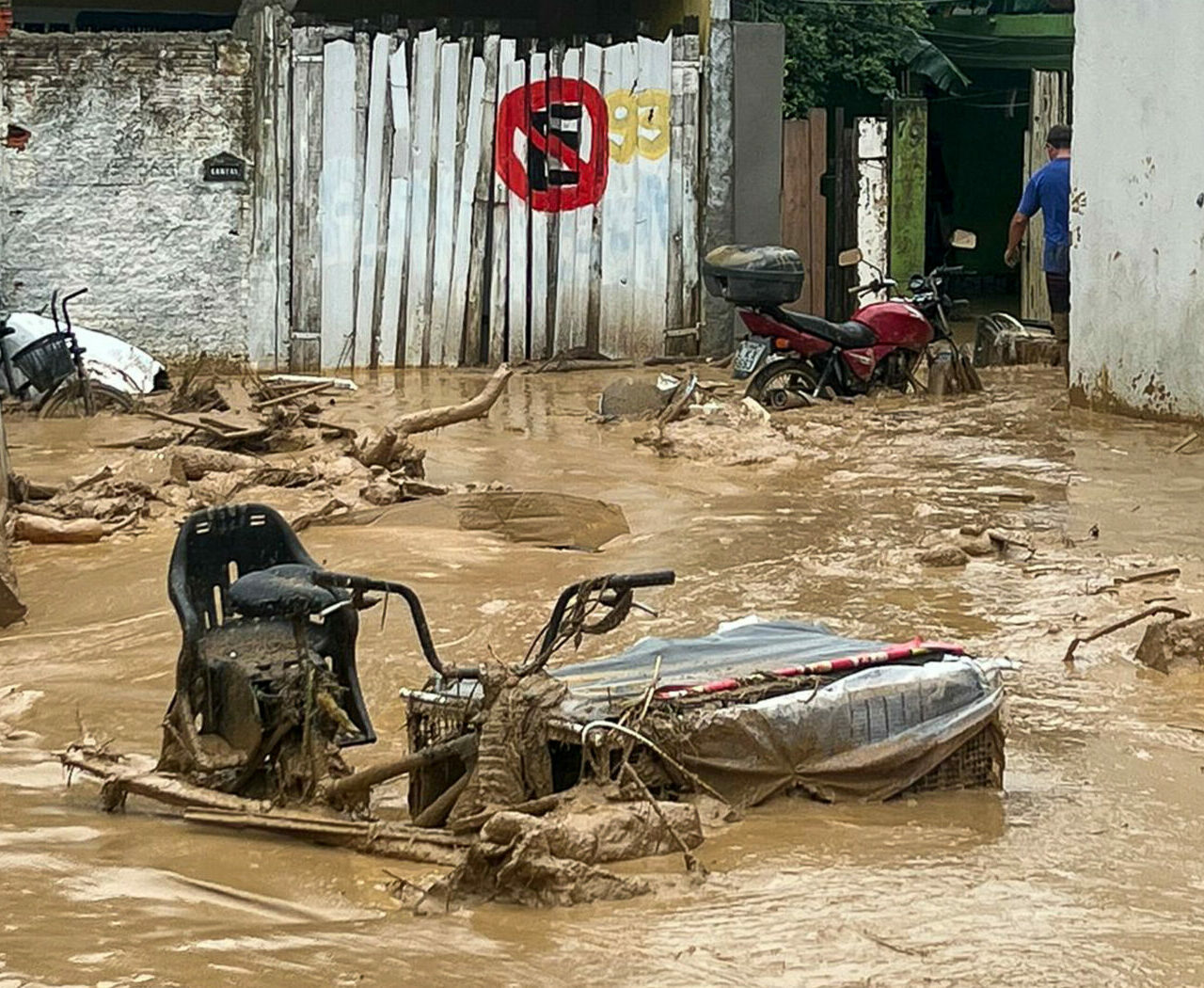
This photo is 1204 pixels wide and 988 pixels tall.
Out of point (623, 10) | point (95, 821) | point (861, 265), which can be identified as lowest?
point (95, 821)

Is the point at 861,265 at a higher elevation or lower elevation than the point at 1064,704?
higher

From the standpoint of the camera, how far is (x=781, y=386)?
12.1 metres

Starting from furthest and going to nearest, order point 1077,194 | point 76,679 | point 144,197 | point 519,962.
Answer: point 144,197 → point 1077,194 → point 76,679 → point 519,962

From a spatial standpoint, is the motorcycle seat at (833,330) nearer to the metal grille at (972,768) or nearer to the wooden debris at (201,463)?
the wooden debris at (201,463)

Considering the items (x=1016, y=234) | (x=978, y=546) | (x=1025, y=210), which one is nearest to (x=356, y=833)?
(x=978, y=546)

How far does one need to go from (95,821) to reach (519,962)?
1.41 metres

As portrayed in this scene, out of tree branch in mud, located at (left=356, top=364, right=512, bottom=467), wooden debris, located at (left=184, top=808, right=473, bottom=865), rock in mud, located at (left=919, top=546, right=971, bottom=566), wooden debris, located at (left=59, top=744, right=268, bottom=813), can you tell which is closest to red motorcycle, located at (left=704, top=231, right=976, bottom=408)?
tree branch in mud, located at (left=356, top=364, right=512, bottom=467)

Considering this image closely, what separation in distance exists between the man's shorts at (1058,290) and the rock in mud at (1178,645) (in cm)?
747

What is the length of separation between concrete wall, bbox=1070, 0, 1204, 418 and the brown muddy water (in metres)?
1.03

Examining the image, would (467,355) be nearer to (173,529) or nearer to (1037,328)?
(1037,328)

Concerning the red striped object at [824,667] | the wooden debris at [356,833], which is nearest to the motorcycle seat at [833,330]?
the red striped object at [824,667]

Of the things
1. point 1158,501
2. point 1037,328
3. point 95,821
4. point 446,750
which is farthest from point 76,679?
point 1037,328

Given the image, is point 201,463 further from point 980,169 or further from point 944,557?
point 980,169

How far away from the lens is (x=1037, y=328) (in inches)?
571
